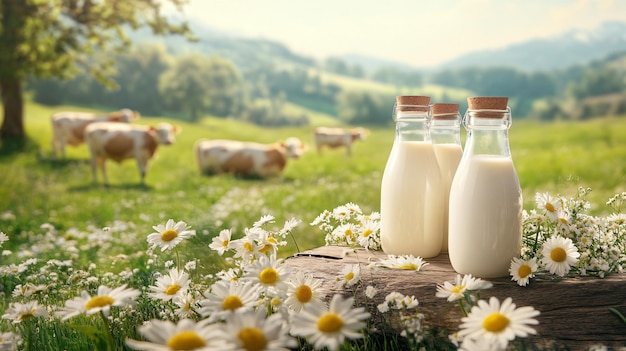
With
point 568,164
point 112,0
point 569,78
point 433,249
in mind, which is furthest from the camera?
point 569,78

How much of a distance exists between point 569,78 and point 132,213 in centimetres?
2731

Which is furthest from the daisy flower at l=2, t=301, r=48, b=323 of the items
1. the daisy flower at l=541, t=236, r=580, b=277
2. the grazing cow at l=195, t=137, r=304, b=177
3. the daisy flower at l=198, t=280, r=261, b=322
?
the grazing cow at l=195, t=137, r=304, b=177

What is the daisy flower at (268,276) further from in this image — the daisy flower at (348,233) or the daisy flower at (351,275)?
the daisy flower at (348,233)

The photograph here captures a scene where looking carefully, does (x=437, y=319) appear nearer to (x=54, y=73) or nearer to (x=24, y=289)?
(x=24, y=289)

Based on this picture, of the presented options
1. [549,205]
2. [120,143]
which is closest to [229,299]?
A: [549,205]

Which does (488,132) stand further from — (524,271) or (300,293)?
(300,293)

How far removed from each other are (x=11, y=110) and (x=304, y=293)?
625 inches

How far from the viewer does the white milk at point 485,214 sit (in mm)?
2186

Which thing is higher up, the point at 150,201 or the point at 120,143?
the point at 120,143

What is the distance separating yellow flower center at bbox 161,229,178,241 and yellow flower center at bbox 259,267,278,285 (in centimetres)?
61

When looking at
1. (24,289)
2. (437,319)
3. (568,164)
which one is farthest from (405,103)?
(568,164)

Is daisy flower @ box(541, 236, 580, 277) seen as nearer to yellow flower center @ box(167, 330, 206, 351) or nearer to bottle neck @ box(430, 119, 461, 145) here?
bottle neck @ box(430, 119, 461, 145)

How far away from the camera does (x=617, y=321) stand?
87.5 inches

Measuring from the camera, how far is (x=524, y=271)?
221cm
